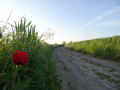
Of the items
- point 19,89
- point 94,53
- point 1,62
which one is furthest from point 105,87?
point 94,53

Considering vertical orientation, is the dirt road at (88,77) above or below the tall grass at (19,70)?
below

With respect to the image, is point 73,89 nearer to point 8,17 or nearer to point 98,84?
point 98,84

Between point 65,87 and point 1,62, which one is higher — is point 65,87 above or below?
below

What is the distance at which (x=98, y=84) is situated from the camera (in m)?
2.25

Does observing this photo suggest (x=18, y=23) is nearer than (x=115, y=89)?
Yes

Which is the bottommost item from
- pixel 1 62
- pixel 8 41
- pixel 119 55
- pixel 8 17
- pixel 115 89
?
pixel 115 89

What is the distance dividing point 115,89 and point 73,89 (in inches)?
38.5

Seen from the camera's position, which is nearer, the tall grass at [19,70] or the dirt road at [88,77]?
the tall grass at [19,70]

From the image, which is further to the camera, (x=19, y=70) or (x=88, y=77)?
(x=88, y=77)

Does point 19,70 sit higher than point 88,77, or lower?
higher

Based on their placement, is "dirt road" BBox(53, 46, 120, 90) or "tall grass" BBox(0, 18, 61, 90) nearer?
"tall grass" BBox(0, 18, 61, 90)

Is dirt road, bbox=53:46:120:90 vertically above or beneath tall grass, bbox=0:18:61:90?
beneath

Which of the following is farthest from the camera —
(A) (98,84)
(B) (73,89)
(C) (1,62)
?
(A) (98,84)

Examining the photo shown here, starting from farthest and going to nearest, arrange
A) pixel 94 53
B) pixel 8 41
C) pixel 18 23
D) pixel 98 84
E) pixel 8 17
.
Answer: pixel 94 53 → pixel 98 84 → pixel 18 23 → pixel 8 41 → pixel 8 17
